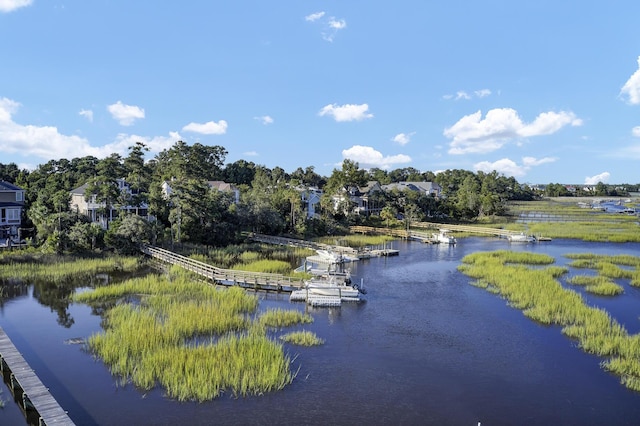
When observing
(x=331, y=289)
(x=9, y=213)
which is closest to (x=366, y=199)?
(x=331, y=289)

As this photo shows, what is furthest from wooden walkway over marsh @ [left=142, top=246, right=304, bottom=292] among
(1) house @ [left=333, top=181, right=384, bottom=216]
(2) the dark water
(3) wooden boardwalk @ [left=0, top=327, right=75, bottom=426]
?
(1) house @ [left=333, top=181, right=384, bottom=216]

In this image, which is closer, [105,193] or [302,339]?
[302,339]

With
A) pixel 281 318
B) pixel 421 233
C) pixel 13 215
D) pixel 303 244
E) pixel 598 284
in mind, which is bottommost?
pixel 281 318

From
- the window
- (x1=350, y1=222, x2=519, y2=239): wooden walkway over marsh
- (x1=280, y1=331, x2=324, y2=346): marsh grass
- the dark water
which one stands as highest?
the window

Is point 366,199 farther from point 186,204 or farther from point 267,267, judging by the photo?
point 267,267

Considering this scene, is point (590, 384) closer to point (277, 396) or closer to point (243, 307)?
point (277, 396)

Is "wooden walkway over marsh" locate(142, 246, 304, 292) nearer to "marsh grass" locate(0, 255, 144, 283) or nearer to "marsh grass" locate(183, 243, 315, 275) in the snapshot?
"marsh grass" locate(183, 243, 315, 275)
